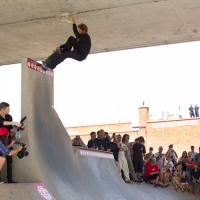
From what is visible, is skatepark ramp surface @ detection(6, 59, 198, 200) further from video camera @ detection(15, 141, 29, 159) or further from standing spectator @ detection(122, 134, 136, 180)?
standing spectator @ detection(122, 134, 136, 180)

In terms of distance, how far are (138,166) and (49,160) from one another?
19.3 ft

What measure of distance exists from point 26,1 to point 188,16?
12.9 feet

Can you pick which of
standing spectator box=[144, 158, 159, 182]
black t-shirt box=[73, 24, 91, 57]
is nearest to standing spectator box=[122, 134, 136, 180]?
standing spectator box=[144, 158, 159, 182]

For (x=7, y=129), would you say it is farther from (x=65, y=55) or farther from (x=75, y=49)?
(x=75, y=49)

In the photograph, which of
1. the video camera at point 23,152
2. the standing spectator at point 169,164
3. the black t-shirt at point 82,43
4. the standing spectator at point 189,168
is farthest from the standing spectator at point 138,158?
the video camera at point 23,152

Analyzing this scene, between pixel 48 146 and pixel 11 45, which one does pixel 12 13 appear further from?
pixel 48 146

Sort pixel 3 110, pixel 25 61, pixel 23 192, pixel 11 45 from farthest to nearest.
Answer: pixel 11 45
pixel 25 61
pixel 3 110
pixel 23 192

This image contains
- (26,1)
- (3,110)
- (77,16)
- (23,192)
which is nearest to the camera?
(23,192)

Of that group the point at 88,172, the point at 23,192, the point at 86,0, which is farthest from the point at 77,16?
the point at 23,192

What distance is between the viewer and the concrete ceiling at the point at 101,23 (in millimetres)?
10875

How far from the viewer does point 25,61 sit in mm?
8773

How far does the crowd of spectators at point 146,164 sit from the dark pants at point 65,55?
3.14m

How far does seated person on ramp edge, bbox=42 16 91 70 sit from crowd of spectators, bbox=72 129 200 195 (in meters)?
3.16

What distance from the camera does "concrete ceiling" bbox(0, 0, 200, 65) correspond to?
10.9m
